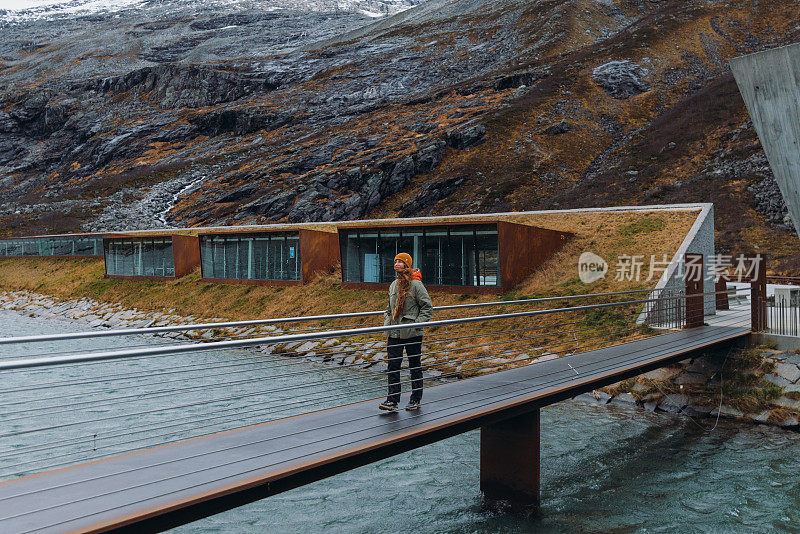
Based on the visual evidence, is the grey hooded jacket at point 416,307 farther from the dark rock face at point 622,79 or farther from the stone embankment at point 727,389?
the dark rock face at point 622,79

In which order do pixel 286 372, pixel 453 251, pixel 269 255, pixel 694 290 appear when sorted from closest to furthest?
pixel 286 372 → pixel 694 290 → pixel 453 251 → pixel 269 255

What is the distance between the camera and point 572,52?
82.8 m

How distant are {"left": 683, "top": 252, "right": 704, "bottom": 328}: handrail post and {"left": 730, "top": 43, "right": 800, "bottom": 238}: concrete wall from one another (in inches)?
233

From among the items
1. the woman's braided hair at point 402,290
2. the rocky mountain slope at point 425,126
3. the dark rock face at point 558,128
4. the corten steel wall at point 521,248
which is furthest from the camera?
the dark rock face at point 558,128

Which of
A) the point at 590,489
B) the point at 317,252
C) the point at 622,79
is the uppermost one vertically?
the point at 622,79

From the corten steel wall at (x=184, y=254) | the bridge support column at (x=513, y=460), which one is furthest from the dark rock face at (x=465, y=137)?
the bridge support column at (x=513, y=460)

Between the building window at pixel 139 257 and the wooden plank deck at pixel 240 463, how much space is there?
30547mm

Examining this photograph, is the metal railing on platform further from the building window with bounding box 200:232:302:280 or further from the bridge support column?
the building window with bounding box 200:232:302:280

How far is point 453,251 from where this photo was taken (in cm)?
2405

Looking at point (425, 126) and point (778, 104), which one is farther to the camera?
point (425, 126)

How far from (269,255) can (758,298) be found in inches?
843

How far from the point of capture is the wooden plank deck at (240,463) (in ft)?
16.0

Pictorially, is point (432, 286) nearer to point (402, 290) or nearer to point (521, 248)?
point (521, 248)

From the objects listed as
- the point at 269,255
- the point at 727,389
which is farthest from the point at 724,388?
the point at 269,255
